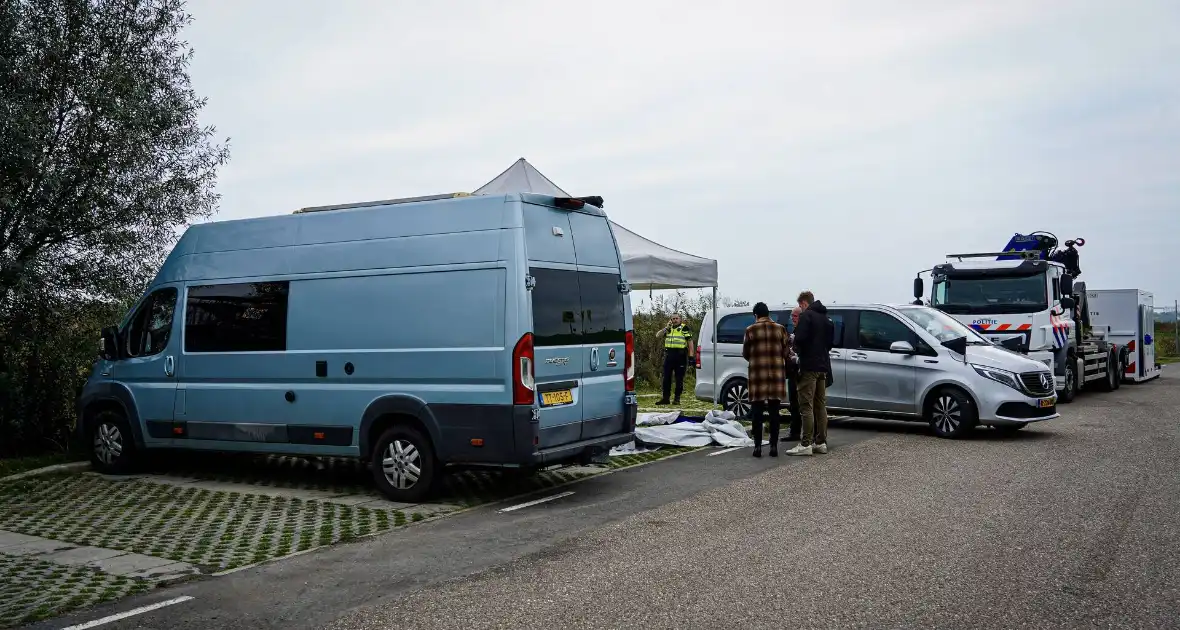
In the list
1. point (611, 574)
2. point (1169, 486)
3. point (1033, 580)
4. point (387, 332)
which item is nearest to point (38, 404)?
point (387, 332)

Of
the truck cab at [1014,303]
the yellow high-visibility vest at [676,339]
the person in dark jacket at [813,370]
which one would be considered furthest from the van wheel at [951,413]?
the yellow high-visibility vest at [676,339]

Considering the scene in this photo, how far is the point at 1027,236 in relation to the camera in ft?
71.9

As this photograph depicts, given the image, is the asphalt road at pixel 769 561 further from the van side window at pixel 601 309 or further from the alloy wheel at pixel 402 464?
the van side window at pixel 601 309

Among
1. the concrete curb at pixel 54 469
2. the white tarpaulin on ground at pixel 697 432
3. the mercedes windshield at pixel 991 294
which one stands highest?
the mercedes windshield at pixel 991 294

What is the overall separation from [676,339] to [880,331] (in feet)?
16.7

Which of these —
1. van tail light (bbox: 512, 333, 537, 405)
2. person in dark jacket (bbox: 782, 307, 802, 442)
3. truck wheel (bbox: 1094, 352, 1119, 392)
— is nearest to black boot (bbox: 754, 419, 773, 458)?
person in dark jacket (bbox: 782, 307, 802, 442)

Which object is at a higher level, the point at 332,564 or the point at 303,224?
the point at 303,224

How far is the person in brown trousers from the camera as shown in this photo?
11.4 m

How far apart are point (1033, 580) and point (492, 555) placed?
3.35 metres

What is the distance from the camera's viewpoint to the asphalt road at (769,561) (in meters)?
5.19

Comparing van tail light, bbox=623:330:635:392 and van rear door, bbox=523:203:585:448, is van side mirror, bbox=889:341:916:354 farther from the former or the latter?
van rear door, bbox=523:203:585:448

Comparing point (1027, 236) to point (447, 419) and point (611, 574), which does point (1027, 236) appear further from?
point (611, 574)

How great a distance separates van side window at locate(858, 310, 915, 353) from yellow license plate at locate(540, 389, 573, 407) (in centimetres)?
653

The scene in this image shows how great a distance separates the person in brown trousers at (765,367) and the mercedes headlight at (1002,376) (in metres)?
3.31
